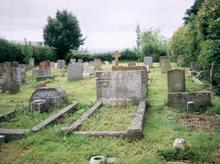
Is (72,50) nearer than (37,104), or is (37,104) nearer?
(37,104)

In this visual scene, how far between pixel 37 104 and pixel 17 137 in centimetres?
324

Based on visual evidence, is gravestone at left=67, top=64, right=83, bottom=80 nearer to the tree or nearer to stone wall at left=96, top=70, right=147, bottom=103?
stone wall at left=96, top=70, right=147, bottom=103

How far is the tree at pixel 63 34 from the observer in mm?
50716

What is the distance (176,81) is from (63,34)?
39090 mm

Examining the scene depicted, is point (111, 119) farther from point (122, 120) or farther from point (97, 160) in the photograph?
point (97, 160)

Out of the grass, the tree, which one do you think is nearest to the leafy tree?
the tree

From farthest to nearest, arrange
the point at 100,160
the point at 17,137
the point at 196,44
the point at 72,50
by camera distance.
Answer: the point at 72,50 < the point at 196,44 < the point at 17,137 < the point at 100,160

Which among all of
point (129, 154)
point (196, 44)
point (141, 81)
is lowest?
point (129, 154)

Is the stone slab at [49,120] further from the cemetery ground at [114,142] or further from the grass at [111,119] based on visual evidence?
the grass at [111,119]

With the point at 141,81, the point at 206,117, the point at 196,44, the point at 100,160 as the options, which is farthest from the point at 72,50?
the point at 100,160

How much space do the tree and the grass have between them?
4024 cm

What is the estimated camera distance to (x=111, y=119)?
9617mm

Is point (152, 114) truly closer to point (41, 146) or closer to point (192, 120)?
point (192, 120)

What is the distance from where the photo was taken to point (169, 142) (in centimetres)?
721
